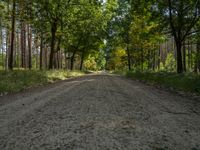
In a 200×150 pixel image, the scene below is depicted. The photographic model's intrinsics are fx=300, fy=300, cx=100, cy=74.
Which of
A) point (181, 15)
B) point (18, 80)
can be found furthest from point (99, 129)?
point (181, 15)

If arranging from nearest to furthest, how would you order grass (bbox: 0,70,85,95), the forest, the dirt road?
the dirt road < grass (bbox: 0,70,85,95) < the forest

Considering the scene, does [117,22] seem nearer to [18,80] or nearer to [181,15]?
[181,15]

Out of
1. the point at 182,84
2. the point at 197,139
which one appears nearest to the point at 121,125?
the point at 197,139

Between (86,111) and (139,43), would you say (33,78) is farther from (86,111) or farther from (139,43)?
(139,43)

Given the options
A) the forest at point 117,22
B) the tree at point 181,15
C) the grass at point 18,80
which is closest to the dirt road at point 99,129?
the grass at point 18,80

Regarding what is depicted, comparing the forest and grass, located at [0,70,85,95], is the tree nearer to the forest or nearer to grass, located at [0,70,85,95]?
the forest

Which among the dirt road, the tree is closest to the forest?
the tree

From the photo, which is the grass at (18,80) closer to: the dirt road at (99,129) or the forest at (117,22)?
the forest at (117,22)

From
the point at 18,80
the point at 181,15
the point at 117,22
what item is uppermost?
the point at 117,22

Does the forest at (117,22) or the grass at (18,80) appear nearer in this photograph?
the grass at (18,80)

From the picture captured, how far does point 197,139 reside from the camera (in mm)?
5301

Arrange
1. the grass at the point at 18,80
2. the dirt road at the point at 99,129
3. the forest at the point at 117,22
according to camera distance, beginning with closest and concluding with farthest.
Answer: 1. the dirt road at the point at 99,129
2. the grass at the point at 18,80
3. the forest at the point at 117,22

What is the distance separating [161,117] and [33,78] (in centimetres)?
1583

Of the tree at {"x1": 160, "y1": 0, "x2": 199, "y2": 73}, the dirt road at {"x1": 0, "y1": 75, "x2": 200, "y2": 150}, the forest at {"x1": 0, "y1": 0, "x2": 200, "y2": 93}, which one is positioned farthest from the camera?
the forest at {"x1": 0, "y1": 0, "x2": 200, "y2": 93}
